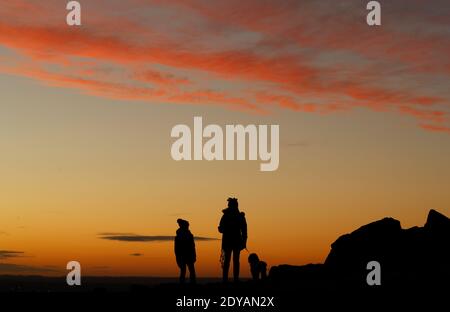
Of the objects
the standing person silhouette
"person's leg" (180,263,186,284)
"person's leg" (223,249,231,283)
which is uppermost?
the standing person silhouette

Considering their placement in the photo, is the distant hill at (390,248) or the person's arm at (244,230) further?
the distant hill at (390,248)

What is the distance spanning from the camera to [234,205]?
2886 cm

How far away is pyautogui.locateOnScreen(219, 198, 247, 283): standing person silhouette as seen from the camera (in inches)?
1131

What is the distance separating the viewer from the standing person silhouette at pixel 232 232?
1131 inches

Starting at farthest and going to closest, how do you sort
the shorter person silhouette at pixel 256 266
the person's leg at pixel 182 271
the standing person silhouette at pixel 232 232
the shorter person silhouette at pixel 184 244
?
the shorter person silhouette at pixel 256 266 < the person's leg at pixel 182 271 < the shorter person silhouette at pixel 184 244 < the standing person silhouette at pixel 232 232

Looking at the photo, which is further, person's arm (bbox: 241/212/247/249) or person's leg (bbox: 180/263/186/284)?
person's leg (bbox: 180/263/186/284)

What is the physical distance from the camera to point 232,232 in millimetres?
28719

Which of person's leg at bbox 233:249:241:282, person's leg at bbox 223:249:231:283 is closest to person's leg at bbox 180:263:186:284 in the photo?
person's leg at bbox 223:249:231:283

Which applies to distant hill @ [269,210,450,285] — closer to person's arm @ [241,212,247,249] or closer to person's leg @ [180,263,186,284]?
person's leg @ [180,263,186,284]

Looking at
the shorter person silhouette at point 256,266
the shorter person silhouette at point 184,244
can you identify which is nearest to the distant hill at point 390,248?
the shorter person silhouette at point 256,266

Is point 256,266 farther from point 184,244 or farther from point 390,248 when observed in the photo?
point 390,248

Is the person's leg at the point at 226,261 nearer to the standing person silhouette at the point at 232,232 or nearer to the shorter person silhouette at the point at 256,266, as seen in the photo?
the standing person silhouette at the point at 232,232
